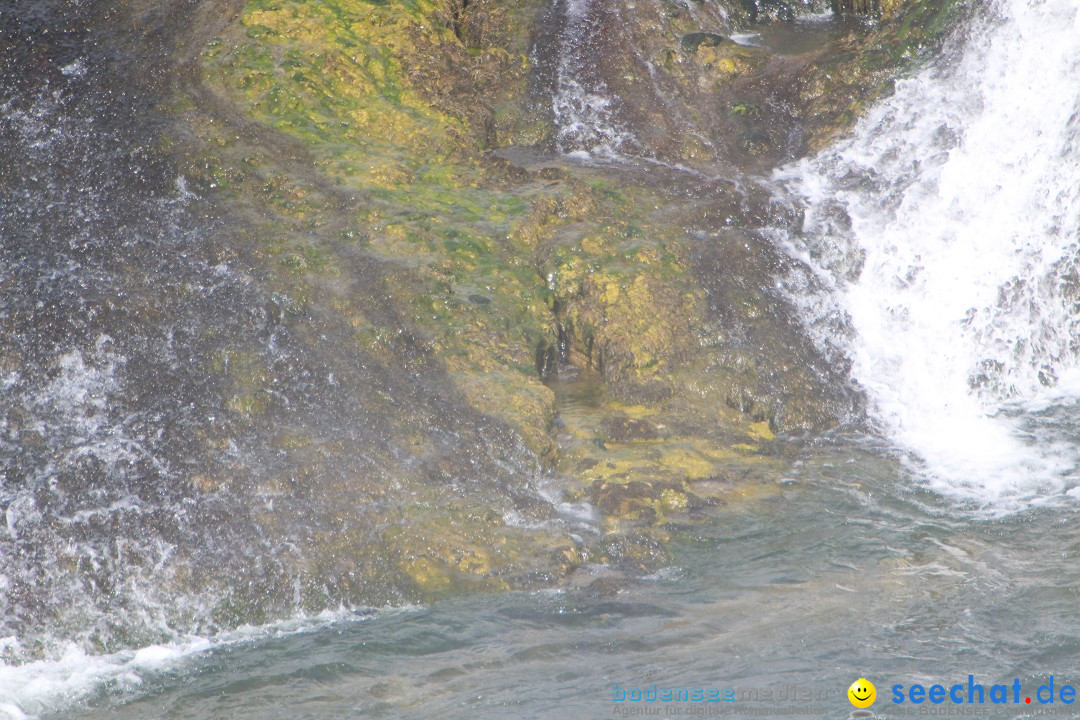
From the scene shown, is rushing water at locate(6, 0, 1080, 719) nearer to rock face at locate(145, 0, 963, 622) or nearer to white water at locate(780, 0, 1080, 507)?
white water at locate(780, 0, 1080, 507)

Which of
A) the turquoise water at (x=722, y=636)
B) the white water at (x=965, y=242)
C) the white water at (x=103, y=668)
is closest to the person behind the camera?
the turquoise water at (x=722, y=636)

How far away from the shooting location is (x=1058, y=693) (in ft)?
13.9

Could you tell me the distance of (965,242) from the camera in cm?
780

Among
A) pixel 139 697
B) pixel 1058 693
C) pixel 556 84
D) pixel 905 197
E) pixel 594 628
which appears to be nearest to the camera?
pixel 1058 693

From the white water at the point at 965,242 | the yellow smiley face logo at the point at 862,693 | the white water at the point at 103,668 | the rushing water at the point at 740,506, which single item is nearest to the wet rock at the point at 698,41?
the rushing water at the point at 740,506

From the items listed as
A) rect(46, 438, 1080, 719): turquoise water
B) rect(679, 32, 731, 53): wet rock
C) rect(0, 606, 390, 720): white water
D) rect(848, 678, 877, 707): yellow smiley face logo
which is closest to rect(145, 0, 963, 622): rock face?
rect(679, 32, 731, 53): wet rock

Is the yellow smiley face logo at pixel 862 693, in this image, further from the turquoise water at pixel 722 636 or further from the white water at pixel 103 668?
the white water at pixel 103 668

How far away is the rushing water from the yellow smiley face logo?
5 centimetres

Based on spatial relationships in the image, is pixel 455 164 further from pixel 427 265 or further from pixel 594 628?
pixel 594 628

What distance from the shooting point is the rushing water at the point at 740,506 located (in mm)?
4660

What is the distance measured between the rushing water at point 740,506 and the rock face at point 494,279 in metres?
0.24

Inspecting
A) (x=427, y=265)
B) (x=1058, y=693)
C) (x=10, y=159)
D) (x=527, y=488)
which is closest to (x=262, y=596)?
(x=527, y=488)

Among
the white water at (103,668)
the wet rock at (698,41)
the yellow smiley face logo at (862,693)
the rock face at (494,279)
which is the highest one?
the wet rock at (698,41)

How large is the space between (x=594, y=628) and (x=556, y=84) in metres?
5.17
